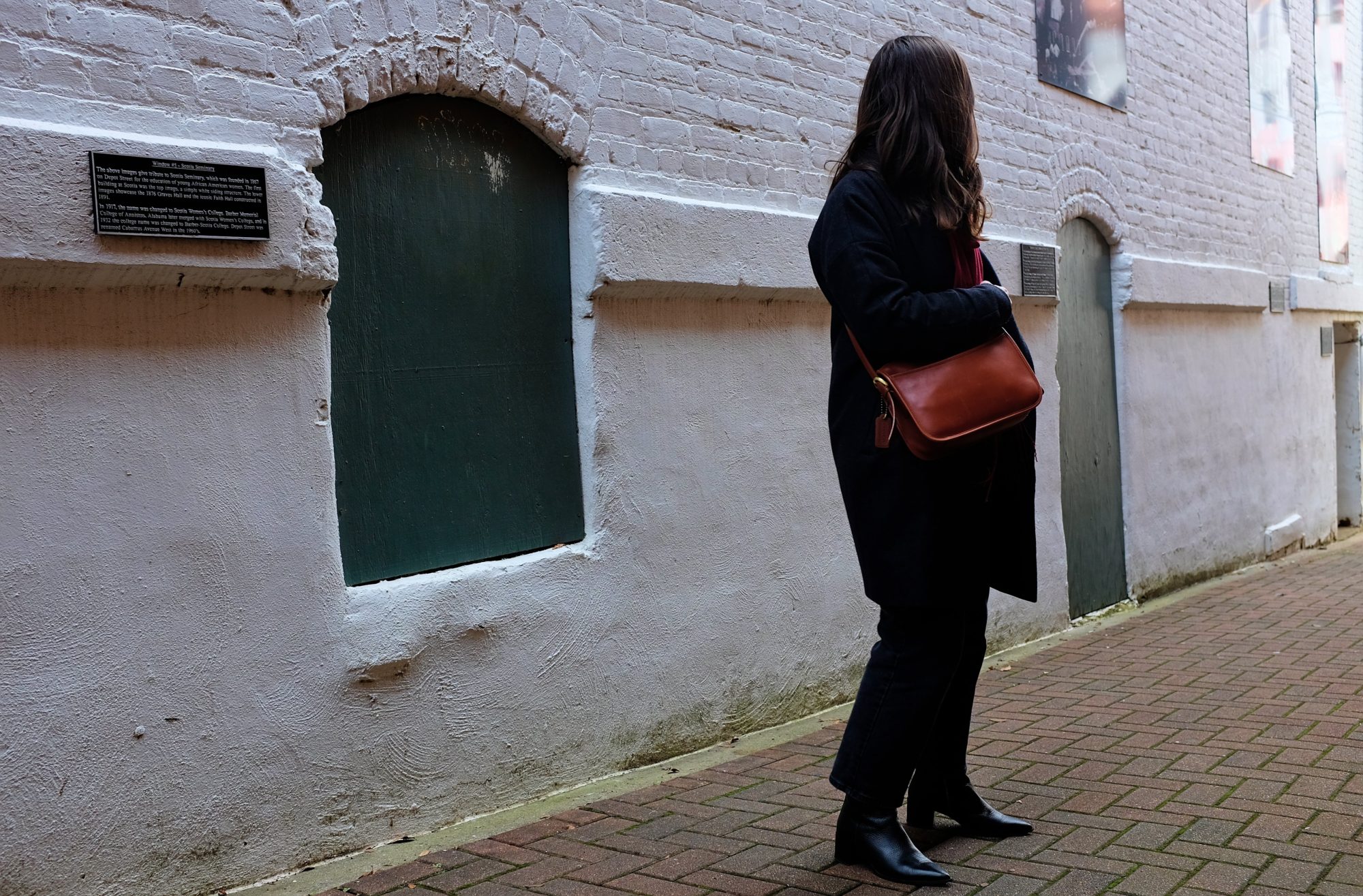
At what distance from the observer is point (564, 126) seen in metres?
4.30

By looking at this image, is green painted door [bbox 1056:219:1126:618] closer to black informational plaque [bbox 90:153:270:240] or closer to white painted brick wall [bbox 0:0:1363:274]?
white painted brick wall [bbox 0:0:1363:274]

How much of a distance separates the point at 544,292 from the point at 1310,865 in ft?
9.01

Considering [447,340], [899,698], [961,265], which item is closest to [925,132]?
[961,265]

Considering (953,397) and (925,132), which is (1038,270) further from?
(953,397)

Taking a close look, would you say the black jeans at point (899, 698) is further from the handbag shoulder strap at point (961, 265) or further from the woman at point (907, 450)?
the handbag shoulder strap at point (961, 265)

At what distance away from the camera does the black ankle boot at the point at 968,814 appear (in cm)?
356

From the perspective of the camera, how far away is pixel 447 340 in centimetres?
403

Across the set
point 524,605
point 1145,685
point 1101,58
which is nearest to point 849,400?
point 524,605

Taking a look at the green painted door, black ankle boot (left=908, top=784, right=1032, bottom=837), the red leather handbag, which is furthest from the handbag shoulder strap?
the green painted door

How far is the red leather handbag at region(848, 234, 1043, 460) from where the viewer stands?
3074mm

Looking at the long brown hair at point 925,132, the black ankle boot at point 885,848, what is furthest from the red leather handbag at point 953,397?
the black ankle boot at point 885,848

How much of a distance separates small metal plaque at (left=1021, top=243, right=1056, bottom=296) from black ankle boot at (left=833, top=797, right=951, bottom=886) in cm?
410

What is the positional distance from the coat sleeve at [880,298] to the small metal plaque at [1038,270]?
3780mm

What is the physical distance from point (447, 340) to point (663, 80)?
1356mm
